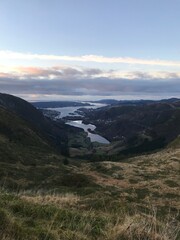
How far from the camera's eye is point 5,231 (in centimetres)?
680

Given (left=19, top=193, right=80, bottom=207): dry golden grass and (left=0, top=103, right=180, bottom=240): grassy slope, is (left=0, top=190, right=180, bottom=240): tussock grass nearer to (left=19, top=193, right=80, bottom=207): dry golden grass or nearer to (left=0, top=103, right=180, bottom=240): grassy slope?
(left=0, top=103, right=180, bottom=240): grassy slope

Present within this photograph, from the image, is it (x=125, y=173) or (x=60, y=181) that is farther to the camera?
(x=125, y=173)

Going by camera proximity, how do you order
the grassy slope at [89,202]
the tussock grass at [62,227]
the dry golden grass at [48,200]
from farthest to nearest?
the dry golden grass at [48,200], the grassy slope at [89,202], the tussock grass at [62,227]

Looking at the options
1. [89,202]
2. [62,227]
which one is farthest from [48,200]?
[62,227]

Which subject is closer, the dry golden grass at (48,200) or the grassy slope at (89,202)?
the grassy slope at (89,202)

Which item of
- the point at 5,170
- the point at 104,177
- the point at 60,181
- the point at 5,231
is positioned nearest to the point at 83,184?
the point at 60,181

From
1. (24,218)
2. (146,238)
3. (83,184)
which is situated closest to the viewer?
(146,238)

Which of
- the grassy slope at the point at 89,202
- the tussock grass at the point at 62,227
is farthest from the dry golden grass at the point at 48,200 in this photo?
the tussock grass at the point at 62,227

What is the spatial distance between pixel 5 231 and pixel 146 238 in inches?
116

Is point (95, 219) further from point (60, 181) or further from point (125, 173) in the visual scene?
point (125, 173)

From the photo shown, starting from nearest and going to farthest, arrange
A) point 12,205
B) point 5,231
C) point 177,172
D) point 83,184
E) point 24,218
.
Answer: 1. point 5,231
2. point 24,218
3. point 12,205
4. point 83,184
5. point 177,172

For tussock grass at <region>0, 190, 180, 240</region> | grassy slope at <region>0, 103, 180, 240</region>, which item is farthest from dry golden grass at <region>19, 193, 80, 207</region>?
tussock grass at <region>0, 190, 180, 240</region>

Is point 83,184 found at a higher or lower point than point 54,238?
lower

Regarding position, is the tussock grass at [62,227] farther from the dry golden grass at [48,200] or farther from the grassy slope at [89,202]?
the dry golden grass at [48,200]
